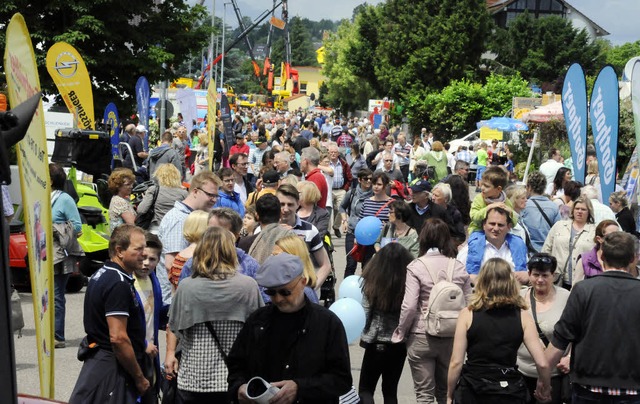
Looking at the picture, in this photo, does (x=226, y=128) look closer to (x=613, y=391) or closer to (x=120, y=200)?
(x=120, y=200)

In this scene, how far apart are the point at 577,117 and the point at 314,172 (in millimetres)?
3640

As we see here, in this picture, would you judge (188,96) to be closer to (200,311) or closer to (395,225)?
(395,225)

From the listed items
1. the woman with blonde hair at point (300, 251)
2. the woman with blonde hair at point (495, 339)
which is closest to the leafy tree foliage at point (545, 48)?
the woman with blonde hair at point (300, 251)

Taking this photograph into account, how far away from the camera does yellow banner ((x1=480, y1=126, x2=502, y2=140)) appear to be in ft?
123

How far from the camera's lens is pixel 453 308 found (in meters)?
6.90

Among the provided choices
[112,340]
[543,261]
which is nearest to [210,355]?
[112,340]

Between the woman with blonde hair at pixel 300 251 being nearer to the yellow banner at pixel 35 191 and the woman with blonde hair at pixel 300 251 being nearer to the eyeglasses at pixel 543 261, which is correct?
the eyeglasses at pixel 543 261

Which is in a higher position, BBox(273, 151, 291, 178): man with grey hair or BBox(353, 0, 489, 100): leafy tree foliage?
BBox(353, 0, 489, 100): leafy tree foliage

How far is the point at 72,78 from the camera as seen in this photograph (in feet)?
55.1

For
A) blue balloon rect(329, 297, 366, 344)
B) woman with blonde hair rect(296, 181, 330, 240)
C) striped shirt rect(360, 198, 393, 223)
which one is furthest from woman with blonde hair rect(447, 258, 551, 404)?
striped shirt rect(360, 198, 393, 223)

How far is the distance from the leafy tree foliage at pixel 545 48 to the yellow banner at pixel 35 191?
78200mm

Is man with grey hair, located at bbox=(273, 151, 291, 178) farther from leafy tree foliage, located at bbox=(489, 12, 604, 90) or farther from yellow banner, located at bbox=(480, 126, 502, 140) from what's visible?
leafy tree foliage, located at bbox=(489, 12, 604, 90)

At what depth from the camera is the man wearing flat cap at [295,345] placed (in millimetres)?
4539

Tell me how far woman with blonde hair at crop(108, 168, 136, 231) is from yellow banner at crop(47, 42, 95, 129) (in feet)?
20.2
